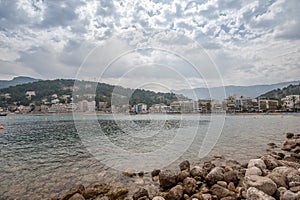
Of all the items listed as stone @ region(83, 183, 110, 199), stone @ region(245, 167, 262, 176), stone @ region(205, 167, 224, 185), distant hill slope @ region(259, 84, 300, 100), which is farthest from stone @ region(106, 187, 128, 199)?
distant hill slope @ region(259, 84, 300, 100)

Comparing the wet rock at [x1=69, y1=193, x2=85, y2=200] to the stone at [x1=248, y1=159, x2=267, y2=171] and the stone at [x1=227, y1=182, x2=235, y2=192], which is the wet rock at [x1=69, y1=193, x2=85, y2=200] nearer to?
the stone at [x1=227, y1=182, x2=235, y2=192]

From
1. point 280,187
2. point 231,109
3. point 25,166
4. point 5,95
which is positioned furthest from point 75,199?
point 5,95

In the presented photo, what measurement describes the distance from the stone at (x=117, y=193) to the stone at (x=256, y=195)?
379cm

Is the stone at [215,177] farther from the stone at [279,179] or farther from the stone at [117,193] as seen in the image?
the stone at [117,193]

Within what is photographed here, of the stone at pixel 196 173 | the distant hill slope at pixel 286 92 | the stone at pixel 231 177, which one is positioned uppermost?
the distant hill slope at pixel 286 92

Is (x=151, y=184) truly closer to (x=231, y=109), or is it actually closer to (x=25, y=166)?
(x=25, y=166)

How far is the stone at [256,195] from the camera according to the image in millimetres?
4223

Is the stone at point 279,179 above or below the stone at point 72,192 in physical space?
above

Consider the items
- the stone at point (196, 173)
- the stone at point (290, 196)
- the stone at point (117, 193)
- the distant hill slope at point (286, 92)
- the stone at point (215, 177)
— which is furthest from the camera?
the distant hill slope at point (286, 92)

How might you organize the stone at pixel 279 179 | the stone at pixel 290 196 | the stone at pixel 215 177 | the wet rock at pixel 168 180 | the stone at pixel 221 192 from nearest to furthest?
1. the stone at pixel 290 196
2. the stone at pixel 279 179
3. the stone at pixel 221 192
4. the stone at pixel 215 177
5. the wet rock at pixel 168 180

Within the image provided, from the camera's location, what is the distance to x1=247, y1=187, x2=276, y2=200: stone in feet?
13.9

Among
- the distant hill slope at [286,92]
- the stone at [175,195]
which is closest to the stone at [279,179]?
the stone at [175,195]

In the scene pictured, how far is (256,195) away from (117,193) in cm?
405

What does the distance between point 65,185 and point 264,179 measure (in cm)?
675
